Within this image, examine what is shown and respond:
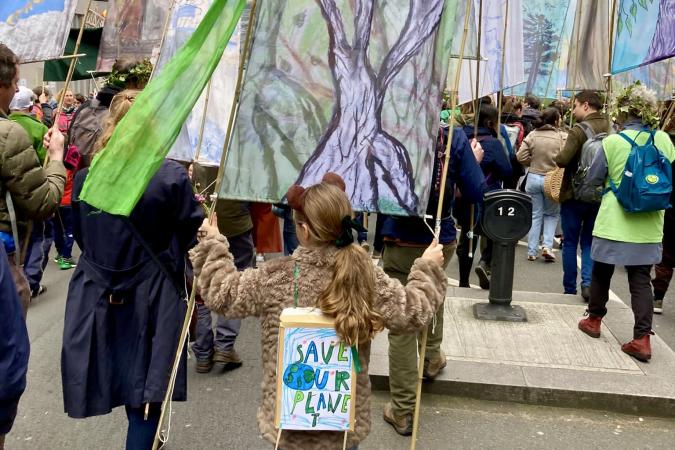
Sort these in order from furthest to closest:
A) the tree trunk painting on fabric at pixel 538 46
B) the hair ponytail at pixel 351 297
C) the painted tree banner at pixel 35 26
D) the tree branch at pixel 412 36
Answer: the tree trunk painting on fabric at pixel 538 46 < the painted tree banner at pixel 35 26 < the tree branch at pixel 412 36 < the hair ponytail at pixel 351 297

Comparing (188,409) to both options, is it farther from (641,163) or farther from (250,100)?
(641,163)

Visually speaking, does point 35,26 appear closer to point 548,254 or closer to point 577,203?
point 577,203

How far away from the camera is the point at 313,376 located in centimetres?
249

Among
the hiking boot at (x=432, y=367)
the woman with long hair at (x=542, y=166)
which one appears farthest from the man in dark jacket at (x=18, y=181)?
the woman with long hair at (x=542, y=166)

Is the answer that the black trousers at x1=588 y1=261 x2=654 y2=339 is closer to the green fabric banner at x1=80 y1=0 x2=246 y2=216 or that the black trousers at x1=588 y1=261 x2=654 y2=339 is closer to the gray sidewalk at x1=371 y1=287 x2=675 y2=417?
the gray sidewalk at x1=371 y1=287 x2=675 y2=417

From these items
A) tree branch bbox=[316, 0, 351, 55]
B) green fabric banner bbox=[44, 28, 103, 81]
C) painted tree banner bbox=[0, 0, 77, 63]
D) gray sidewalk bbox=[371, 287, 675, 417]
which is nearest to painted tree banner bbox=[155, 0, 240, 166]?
painted tree banner bbox=[0, 0, 77, 63]

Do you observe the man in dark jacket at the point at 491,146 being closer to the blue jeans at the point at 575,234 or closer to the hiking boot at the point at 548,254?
the blue jeans at the point at 575,234

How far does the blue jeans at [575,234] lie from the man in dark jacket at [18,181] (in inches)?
180

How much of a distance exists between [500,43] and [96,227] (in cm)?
473

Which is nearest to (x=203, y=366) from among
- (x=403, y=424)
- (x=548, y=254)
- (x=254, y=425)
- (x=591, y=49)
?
(x=254, y=425)

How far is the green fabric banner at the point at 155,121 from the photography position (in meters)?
2.78

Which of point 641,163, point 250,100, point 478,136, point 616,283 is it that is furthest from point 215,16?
point 616,283

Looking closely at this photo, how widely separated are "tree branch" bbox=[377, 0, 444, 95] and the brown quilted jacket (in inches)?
67.1

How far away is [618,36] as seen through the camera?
4695mm
